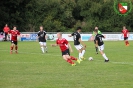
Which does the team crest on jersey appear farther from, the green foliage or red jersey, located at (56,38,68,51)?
red jersey, located at (56,38,68,51)

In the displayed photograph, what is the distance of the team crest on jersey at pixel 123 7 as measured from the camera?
226 ft

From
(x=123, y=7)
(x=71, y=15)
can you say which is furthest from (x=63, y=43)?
(x=71, y=15)

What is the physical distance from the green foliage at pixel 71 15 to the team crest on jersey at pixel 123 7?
814 mm

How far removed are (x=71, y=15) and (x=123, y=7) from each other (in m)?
10.1

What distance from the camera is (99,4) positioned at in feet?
233

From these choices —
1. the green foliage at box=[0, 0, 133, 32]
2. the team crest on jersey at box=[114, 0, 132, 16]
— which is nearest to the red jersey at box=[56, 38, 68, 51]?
the green foliage at box=[0, 0, 133, 32]

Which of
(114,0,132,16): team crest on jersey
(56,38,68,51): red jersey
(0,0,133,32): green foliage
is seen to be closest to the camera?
(56,38,68,51): red jersey

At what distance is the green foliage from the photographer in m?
67.8

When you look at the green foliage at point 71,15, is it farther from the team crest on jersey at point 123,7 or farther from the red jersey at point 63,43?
the red jersey at point 63,43

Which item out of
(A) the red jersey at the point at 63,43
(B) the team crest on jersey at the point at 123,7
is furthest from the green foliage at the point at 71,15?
(A) the red jersey at the point at 63,43

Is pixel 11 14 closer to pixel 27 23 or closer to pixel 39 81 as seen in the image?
pixel 27 23

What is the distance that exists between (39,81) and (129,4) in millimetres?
59324

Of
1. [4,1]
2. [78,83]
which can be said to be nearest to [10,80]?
[78,83]

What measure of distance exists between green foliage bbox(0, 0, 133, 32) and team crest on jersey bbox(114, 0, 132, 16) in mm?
814
